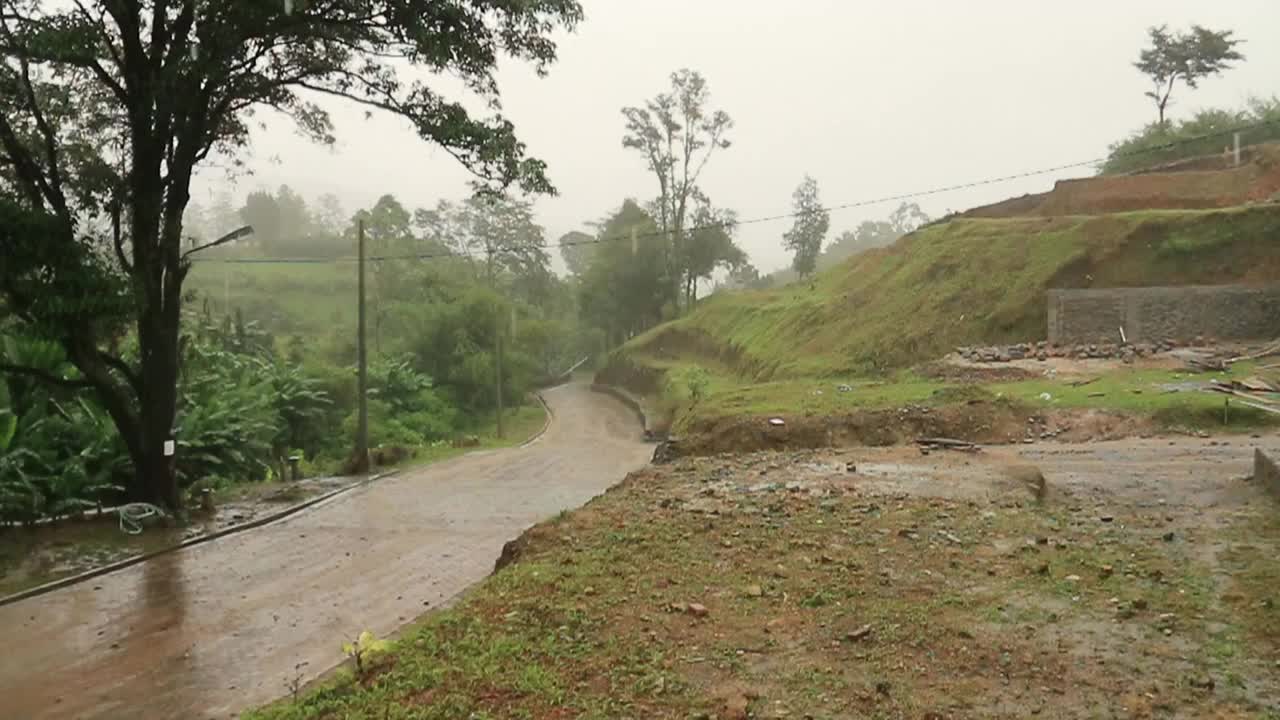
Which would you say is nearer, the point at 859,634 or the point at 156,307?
the point at 859,634

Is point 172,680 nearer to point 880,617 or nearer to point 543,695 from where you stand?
point 543,695

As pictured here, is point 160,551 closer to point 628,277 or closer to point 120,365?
point 120,365

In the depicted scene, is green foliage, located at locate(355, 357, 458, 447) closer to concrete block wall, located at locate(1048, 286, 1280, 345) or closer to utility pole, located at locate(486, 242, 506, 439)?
utility pole, located at locate(486, 242, 506, 439)

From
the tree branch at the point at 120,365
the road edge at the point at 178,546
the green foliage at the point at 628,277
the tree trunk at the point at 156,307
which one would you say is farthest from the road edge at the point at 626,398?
the tree branch at the point at 120,365

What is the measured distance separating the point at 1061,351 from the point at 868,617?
19.4 m

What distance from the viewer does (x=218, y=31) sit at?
457 inches

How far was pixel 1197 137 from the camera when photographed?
37.6m

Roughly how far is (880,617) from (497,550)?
6.87m

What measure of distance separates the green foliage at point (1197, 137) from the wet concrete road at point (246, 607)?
33.4m

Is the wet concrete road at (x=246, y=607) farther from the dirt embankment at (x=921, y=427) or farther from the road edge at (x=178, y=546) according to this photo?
the dirt embankment at (x=921, y=427)

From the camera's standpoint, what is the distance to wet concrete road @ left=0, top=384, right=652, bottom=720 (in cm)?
689

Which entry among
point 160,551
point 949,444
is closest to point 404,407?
point 160,551

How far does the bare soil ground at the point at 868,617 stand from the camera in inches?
183

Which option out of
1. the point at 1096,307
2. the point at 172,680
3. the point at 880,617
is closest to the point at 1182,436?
the point at 1096,307
